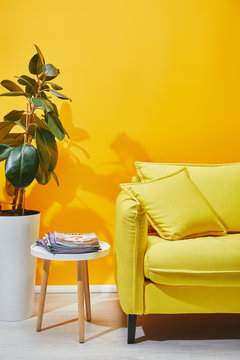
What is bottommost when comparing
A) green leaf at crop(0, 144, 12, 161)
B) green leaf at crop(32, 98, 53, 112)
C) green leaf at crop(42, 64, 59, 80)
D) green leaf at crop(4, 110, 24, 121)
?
green leaf at crop(0, 144, 12, 161)

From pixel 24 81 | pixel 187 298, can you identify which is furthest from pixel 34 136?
pixel 187 298

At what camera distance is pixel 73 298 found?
2732 millimetres

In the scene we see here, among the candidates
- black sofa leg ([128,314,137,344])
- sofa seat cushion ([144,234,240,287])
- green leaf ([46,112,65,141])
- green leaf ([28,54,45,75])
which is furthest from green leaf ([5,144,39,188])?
black sofa leg ([128,314,137,344])

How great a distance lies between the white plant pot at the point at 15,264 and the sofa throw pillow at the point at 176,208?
0.66 metres

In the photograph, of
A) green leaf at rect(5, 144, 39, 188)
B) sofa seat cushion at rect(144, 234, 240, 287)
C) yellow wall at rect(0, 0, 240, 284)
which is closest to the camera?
sofa seat cushion at rect(144, 234, 240, 287)

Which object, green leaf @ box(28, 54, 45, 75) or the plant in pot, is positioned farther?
green leaf @ box(28, 54, 45, 75)

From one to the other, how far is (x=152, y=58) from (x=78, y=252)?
1634mm

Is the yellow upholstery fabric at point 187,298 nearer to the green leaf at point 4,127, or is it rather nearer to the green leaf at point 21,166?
the green leaf at point 21,166

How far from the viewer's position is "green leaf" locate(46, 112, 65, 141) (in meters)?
2.26

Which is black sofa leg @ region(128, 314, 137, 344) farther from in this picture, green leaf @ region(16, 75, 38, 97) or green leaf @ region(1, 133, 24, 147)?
green leaf @ region(16, 75, 38, 97)

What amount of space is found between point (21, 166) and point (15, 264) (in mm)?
601

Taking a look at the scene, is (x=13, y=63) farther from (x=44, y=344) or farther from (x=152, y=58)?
(x=44, y=344)

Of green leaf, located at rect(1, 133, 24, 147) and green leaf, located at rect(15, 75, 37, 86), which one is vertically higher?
green leaf, located at rect(15, 75, 37, 86)

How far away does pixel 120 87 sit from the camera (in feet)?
9.49
